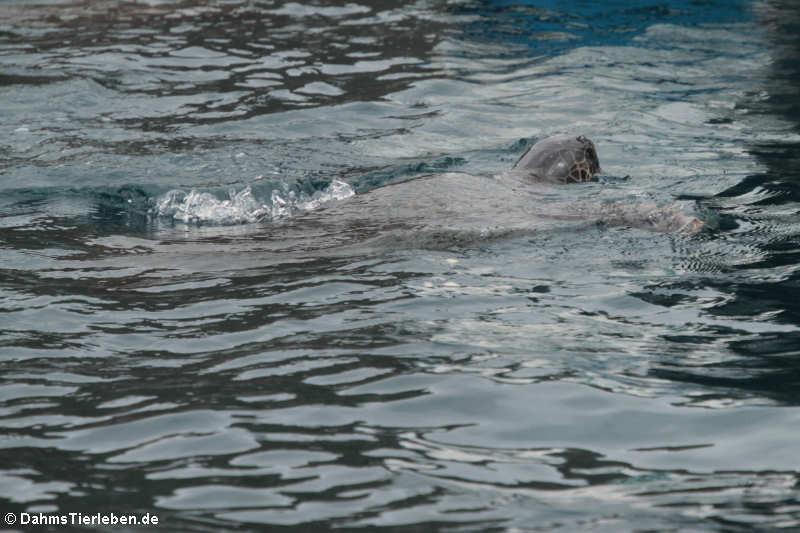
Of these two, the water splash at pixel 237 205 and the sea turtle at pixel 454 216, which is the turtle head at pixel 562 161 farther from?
the water splash at pixel 237 205

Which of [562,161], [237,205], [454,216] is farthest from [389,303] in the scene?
[562,161]

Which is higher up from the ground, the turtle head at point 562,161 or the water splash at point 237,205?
the turtle head at point 562,161

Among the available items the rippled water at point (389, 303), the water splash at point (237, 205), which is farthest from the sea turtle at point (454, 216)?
the water splash at point (237, 205)

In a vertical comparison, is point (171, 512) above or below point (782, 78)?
below

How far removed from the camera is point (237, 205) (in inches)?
309

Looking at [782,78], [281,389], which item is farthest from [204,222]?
[782,78]

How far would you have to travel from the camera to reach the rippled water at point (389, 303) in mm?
3479

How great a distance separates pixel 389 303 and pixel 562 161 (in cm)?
370

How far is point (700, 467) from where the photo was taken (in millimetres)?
3582

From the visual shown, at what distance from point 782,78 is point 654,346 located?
27.8 ft

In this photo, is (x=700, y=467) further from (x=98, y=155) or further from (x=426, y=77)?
(x=426, y=77)

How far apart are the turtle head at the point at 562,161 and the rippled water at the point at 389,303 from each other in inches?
11.4

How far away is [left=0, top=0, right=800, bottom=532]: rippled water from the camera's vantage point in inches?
137

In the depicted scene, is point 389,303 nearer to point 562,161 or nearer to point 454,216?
point 454,216
